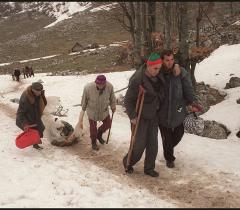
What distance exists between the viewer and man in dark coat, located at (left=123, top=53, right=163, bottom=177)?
6941mm

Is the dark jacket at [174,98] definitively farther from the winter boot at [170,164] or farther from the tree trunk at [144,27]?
the tree trunk at [144,27]

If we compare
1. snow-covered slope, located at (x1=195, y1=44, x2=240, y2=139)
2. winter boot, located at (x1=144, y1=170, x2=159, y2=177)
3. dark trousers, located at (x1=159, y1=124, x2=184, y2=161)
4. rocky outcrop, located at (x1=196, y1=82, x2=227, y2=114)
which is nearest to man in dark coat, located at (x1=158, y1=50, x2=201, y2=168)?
dark trousers, located at (x1=159, y1=124, x2=184, y2=161)

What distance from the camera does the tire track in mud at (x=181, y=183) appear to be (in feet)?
21.7

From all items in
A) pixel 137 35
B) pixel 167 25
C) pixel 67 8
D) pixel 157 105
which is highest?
pixel 167 25

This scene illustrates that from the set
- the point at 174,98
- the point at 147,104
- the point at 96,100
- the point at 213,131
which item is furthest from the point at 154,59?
the point at 213,131

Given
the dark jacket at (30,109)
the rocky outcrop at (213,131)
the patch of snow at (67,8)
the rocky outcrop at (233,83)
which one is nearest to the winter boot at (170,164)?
the rocky outcrop at (213,131)

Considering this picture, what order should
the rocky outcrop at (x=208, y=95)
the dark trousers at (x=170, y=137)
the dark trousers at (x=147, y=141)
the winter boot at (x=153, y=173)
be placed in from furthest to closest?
the rocky outcrop at (x=208, y=95) < the dark trousers at (x=170, y=137) < the winter boot at (x=153, y=173) < the dark trousers at (x=147, y=141)

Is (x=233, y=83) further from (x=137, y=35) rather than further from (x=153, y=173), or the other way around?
(x=153, y=173)

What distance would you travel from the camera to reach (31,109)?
30.4 feet

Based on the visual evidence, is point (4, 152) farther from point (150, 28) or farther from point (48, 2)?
point (48, 2)

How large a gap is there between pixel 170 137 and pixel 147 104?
1069 mm

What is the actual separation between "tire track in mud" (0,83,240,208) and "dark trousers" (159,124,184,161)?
0.29 metres

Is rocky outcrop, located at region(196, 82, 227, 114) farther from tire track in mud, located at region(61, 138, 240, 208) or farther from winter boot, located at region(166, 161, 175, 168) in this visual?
tire track in mud, located at region(61, 138, 240, 208)

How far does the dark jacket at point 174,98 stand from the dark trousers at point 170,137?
0.61ft
